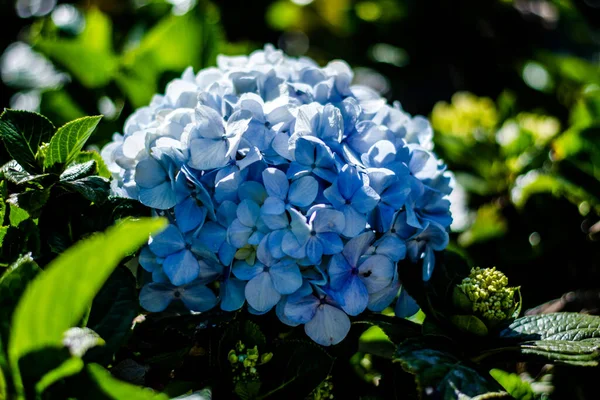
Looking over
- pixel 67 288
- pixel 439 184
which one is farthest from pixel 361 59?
pixel 67 288

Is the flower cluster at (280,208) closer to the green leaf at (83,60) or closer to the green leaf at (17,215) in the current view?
the green leaf at (17,215)

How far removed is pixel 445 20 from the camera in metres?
2.42

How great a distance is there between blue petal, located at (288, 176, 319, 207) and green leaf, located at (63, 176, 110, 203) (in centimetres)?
30

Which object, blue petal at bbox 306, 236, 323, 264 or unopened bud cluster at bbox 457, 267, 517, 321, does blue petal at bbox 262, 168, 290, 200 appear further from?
unopened bud cluster at bbox 457, 267, 517, 321

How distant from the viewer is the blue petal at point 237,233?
0.96 metres

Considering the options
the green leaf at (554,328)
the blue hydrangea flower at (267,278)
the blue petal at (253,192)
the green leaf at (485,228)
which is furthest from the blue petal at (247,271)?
the green leaf at (485,228)

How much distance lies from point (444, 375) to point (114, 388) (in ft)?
1.54

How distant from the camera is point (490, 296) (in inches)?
39.5

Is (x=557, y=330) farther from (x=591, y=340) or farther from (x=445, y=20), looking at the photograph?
(x=445, y=20)

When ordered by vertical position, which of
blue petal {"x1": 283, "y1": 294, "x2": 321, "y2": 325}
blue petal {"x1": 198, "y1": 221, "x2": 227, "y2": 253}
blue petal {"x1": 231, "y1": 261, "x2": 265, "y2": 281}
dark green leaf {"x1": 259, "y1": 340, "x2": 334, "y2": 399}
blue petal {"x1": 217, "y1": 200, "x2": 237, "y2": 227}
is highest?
blue petal {"x1": 217, "y1": 200, "x2": 237, "y2": 227}

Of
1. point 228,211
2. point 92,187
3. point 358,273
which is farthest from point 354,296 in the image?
point 92,187

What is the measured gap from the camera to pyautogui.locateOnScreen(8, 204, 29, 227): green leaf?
3.22ft

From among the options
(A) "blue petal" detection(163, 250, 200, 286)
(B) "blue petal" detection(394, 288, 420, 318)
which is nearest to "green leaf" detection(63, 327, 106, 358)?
(A) "blue petal" detection(163, 250, 200, 286)

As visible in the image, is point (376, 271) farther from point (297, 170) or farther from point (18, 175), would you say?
point (18, 175)
